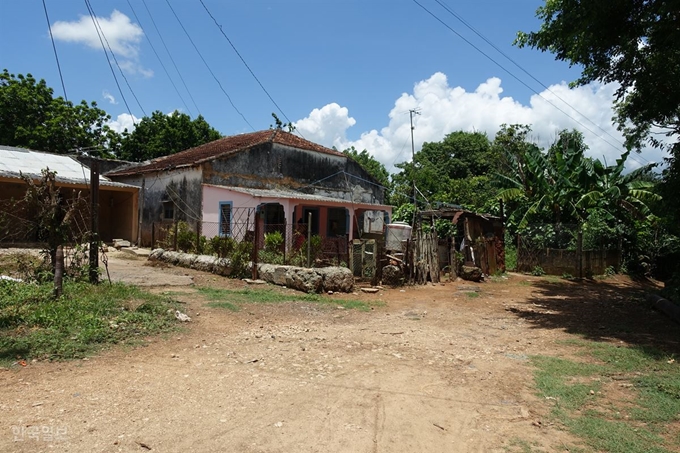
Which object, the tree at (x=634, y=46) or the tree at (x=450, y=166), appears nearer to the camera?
the tree at (x=634, y=46)

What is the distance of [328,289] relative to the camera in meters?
11.2

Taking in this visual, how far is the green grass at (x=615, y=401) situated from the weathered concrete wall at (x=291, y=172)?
15.5 meters

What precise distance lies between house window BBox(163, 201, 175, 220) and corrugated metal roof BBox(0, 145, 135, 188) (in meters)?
2.04

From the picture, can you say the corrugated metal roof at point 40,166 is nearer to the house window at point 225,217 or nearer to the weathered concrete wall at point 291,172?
the weathered concrete wall at point 291,172

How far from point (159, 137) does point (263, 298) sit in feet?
84.2

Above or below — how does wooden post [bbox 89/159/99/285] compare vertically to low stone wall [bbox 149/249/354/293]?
above

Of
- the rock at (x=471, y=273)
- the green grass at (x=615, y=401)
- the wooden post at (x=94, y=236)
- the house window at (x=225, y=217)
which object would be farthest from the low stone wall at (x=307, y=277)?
the green grass at (x=615, y=401)

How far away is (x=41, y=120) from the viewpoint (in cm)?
2958

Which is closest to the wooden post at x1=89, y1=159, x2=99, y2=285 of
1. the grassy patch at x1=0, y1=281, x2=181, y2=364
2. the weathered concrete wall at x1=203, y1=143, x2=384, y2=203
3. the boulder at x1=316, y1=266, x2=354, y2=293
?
the grassy patch at x1=0, y1=281, x2=181, y2=364

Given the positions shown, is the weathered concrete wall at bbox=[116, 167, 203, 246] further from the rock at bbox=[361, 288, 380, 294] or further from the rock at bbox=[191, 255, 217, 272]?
the rock at bbox=[361, 288, 380, 294]

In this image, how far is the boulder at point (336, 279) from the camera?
11.1m

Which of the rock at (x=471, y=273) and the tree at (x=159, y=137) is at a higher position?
the tree at (x=159, y=137)

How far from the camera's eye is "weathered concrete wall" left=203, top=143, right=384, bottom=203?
63.5 feet

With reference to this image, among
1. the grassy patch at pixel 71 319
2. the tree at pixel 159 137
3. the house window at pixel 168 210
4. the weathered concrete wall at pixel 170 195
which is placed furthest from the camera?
the tree at pixel 159 137
